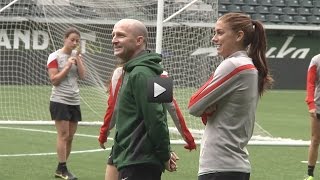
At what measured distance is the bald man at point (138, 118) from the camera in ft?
16.3

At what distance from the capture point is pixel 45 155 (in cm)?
1144

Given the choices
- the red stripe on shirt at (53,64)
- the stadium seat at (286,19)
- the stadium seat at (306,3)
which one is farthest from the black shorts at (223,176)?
the stadium seat at (306,3)

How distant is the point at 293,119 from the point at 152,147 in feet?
45.9

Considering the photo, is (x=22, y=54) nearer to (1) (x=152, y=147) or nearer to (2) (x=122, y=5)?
(2) (x=122, y=5)

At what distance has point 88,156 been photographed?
11.5 m

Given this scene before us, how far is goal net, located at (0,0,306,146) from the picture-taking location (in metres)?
14.2

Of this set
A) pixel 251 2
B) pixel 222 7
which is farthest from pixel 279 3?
pixel 222 7

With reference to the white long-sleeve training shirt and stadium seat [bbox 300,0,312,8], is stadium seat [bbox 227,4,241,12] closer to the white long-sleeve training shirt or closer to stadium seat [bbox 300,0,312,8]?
stadium seat [bbox 300,0,312,8]

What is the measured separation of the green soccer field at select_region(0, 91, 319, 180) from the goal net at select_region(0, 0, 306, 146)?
0.42m

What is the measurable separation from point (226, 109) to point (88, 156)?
6.78m

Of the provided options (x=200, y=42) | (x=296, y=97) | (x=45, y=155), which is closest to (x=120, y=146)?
(x=45, y=155)
